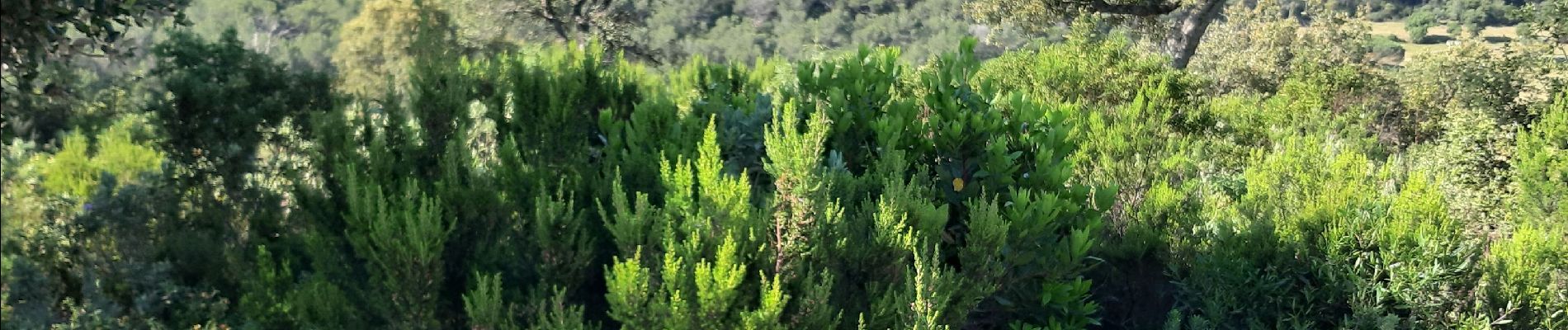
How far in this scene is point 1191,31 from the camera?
48.3 ft

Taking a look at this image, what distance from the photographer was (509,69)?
4707 mm

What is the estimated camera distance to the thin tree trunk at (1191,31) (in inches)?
562

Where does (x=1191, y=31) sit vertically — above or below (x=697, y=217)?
below

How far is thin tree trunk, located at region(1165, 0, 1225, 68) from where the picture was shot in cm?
1428

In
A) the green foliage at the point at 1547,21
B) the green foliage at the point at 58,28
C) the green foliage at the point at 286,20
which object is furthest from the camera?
the green foliage at the point at 286,20

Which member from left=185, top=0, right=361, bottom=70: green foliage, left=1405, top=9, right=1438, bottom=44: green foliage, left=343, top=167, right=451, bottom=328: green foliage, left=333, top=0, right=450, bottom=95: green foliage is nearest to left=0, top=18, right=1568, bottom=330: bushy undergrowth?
left=343, top=167, right=451, bottom=328: green foliage

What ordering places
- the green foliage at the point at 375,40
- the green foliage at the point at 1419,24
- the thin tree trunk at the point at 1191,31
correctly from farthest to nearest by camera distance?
1. the green foliage at the point at 1419,24
2. the green foliage at the point at 375,40
3. the thin tree trunk at the point at 1191,31

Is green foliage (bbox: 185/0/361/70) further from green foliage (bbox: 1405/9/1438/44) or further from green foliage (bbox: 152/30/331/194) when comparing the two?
green foliage (bbox: 1405/9/1438/44)

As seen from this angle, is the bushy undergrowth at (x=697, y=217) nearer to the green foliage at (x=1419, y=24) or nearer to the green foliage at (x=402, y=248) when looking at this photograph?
the green foliage at (x=402, y=248)

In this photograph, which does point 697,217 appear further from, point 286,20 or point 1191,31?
point 286,20

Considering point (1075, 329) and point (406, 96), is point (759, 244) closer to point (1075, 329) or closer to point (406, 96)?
point (1075, 329)

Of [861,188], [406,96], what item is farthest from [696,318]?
[406,96]

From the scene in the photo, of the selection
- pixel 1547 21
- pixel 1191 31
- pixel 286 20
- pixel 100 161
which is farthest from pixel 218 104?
pixel 286 20

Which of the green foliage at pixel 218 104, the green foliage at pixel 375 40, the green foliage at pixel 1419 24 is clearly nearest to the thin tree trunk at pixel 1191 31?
the green foliage at pixel 218 104
